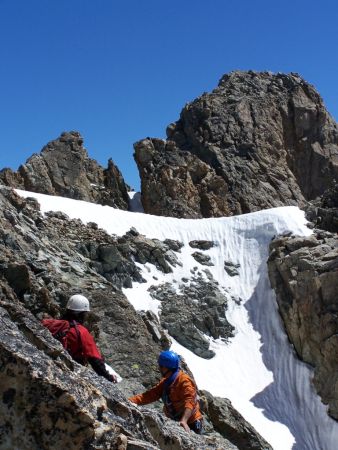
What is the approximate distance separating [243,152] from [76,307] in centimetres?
6563

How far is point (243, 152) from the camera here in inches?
2813

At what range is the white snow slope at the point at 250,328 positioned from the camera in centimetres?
2523

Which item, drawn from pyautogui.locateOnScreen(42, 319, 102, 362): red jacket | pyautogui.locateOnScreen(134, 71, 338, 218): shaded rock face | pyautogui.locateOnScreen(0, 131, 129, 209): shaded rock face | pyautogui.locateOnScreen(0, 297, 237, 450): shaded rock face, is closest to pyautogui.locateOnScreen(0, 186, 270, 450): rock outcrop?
pyautogui.locateOnScreen(0, 297, 237, 450): shaded rock face

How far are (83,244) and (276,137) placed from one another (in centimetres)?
5005

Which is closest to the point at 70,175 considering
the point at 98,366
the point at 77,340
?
the point at 77,340

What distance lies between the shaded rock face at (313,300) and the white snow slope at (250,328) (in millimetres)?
676

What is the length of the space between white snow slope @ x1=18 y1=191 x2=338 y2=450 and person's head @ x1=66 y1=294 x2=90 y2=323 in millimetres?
18292

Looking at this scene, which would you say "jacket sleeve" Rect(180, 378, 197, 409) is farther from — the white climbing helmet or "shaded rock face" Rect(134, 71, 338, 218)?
"shaded rock face" Rect(134, 71, 338, 218)

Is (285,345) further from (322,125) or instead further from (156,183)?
(322,125)

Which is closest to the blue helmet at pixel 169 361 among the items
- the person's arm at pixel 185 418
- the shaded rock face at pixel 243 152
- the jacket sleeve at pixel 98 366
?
the person's arm at pixel 185 418

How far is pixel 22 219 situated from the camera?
2478 centimetres

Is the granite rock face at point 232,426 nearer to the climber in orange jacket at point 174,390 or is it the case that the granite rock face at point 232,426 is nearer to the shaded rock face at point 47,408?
the climber in orange jacket at point 174,390

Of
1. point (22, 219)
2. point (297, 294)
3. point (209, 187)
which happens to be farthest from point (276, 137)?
point (22, 219)

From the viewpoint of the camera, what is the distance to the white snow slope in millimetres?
25234
